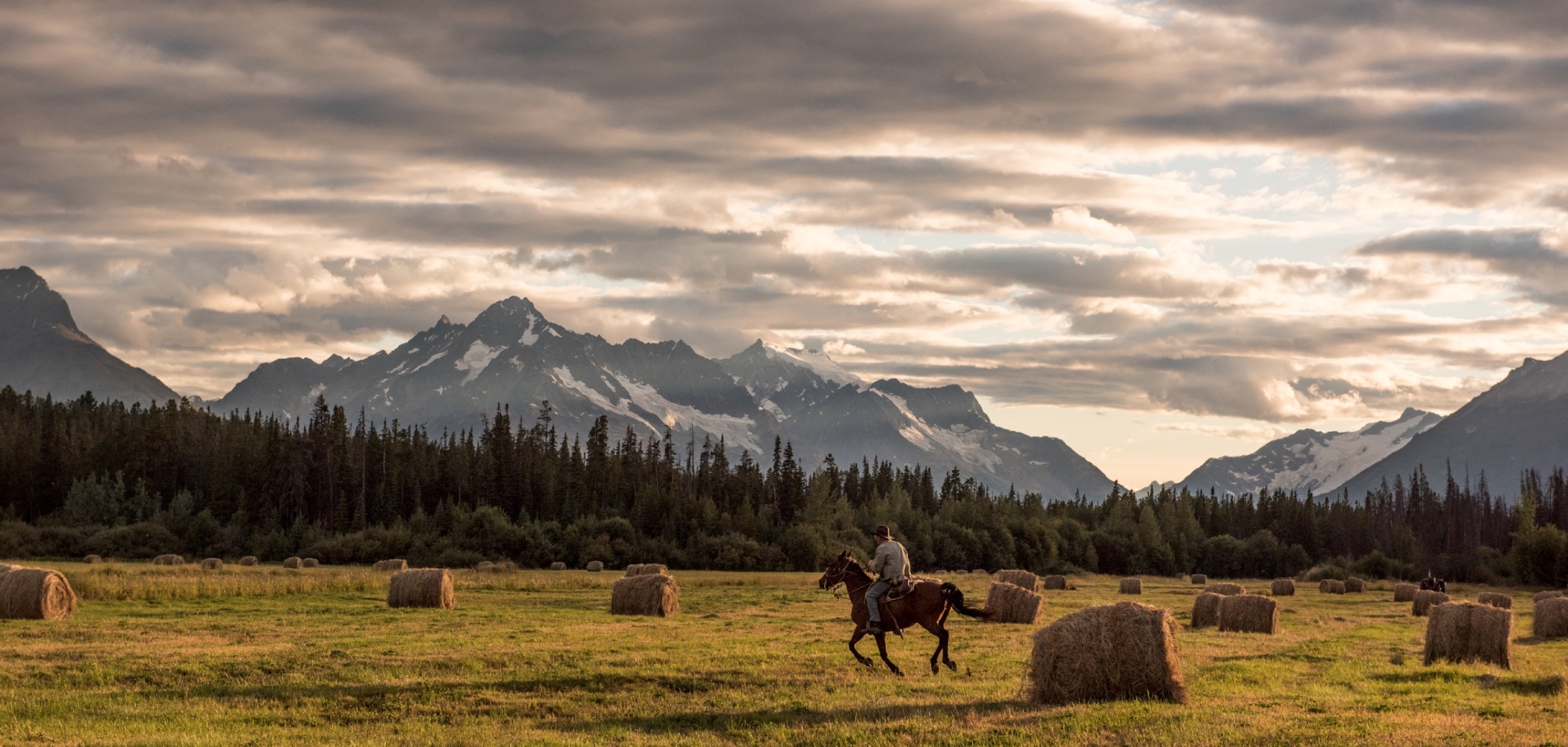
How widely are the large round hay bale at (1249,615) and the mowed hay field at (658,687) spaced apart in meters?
1.34

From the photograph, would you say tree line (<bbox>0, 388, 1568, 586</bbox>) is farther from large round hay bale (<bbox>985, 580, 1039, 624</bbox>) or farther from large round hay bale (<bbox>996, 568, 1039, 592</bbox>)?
large round hay bale (<bbox>985, 580, 1039, 624</bbox>)

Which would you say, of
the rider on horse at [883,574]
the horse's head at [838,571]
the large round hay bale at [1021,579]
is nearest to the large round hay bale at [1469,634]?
the rider on horse at [883,574]

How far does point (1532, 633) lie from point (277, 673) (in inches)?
1792

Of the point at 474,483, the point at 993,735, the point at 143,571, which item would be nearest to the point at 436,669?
the point at 993,735

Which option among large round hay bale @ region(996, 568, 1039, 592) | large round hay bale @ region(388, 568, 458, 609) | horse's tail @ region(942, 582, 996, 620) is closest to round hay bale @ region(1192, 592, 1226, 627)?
large round hay bale @ region(996, 568, 1039, 592)

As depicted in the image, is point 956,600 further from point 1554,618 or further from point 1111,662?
point 1554,618

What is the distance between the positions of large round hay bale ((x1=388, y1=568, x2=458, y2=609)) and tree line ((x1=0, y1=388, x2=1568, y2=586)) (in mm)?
69777

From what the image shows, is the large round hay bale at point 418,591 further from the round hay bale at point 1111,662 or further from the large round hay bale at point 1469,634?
the large round hay bale at point 1469,634

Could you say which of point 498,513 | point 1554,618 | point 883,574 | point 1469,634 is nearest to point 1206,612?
point 1554,618

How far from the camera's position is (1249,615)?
44750mm

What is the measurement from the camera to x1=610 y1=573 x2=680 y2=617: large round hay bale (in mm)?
47750

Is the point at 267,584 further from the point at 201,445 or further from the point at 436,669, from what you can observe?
the point at 201,445

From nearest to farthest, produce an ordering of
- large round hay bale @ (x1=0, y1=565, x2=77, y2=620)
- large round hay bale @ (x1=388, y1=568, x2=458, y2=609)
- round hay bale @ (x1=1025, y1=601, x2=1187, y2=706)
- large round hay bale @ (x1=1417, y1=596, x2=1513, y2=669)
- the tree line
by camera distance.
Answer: round hay bale @ (x1=1025, y1=601, x2=1187, y2=706) < large round hay bale @ (x1=1417, y1=596, x2=1513, y2=669) < large round hay bale @ (x1=0, y1=565, x2=77, y2=620) < large round hay bale @ (x1=388, y1=568, x2=458, y2=609) < the tree line

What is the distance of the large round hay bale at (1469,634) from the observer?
3294 cm
